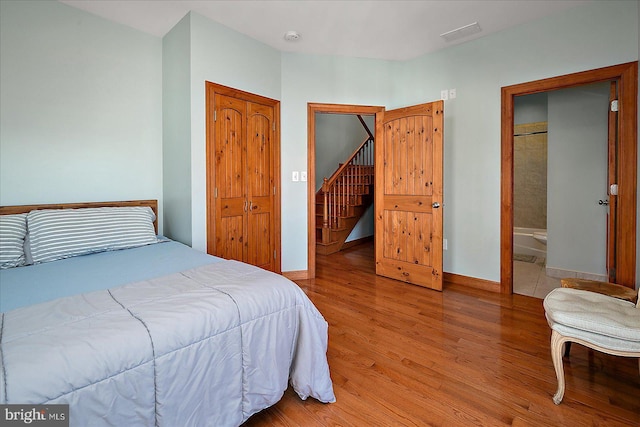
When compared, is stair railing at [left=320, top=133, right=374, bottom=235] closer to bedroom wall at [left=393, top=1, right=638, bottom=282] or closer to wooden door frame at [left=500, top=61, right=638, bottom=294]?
bedroom wall at [left=393, top=1, right=638, bottom=282]

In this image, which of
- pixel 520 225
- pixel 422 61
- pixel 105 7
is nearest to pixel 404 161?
pixel 422 61

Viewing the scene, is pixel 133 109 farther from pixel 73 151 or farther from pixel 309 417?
pixel 309 417

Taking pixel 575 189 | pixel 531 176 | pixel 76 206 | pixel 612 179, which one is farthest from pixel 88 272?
pixel 531 176

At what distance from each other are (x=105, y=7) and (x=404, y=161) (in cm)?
315

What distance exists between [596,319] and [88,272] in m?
2.63

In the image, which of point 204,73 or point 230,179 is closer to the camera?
point 204,73

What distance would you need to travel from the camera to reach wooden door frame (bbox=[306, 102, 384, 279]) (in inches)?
146

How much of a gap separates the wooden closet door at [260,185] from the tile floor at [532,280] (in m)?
Result: 2.71

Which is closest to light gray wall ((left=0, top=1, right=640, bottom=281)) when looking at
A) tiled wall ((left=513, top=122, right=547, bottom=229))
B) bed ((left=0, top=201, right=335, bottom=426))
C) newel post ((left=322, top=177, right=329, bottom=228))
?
bed ((left=0, top=201, right=335, bottom=426))

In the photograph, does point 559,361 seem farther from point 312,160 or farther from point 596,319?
point 312,160

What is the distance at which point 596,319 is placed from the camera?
1478 mm

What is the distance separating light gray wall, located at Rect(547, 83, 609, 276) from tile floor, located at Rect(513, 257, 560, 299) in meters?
0.22

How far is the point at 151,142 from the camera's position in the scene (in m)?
3.11

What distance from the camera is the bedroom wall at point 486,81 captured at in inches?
104
